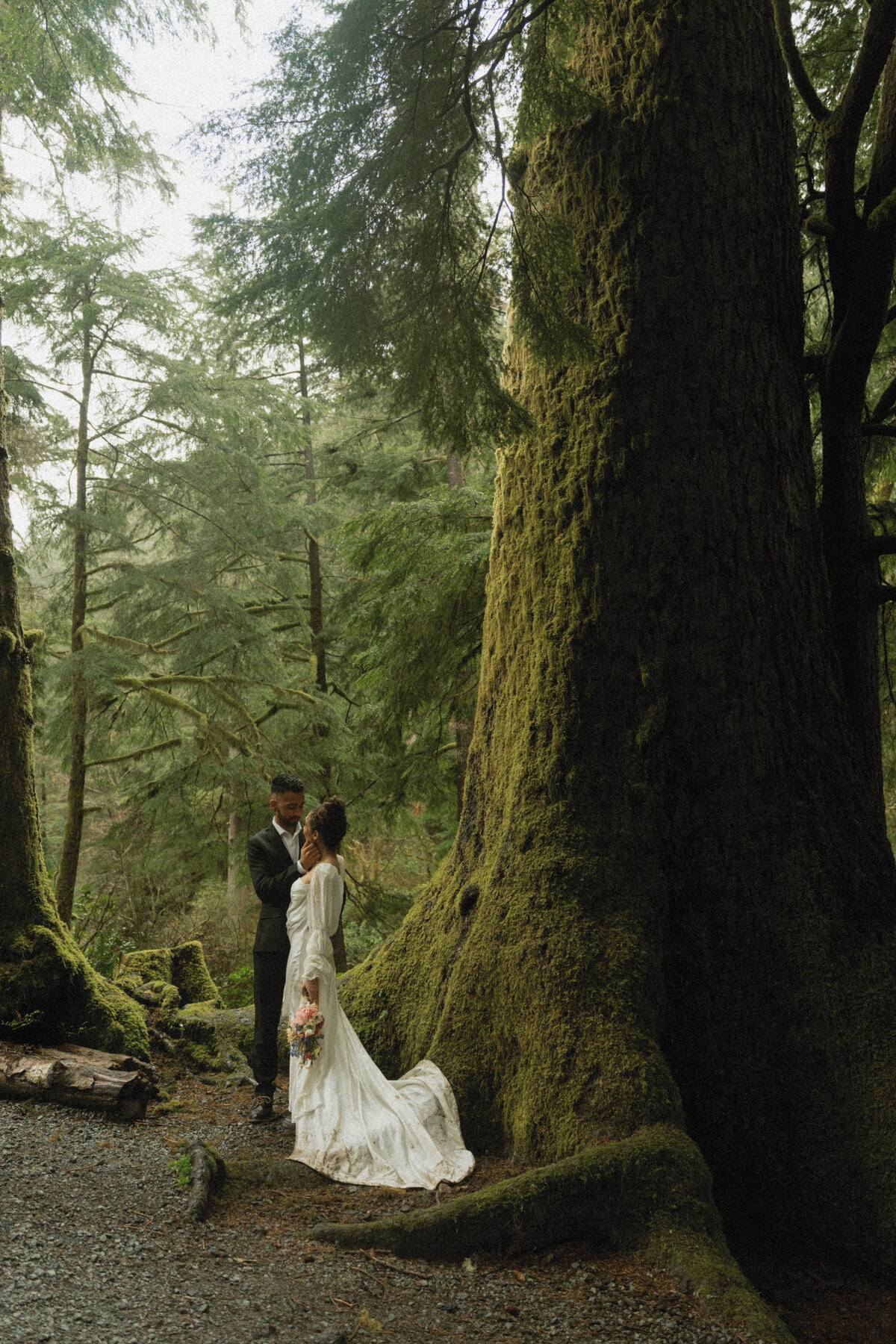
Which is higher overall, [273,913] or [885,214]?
[885,214]

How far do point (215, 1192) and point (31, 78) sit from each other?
7.73 metres

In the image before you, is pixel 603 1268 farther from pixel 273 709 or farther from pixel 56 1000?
pixel 273 709

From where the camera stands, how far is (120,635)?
11320 millimetres

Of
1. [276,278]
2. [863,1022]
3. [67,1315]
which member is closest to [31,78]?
[276,278]

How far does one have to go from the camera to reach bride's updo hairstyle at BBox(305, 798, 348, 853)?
14.6ft

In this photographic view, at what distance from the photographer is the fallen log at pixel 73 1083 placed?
171 inches

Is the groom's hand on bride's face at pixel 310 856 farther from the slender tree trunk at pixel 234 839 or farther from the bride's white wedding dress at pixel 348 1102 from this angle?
the slender tree trunk at pixel 234 839

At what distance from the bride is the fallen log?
36.3 inches

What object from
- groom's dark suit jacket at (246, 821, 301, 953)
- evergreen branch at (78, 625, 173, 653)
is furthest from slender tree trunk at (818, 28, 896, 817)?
evergreen branch at (78, 625, 173, 653)

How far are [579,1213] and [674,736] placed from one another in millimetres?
2012

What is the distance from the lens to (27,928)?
509 cm

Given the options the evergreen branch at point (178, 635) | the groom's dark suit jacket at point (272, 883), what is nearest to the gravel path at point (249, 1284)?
the groom's dark suit jacket at point (272, 883)

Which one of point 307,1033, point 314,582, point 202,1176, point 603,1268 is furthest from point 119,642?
point 603,1268

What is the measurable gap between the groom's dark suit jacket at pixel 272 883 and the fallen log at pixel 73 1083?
0.94 meters
